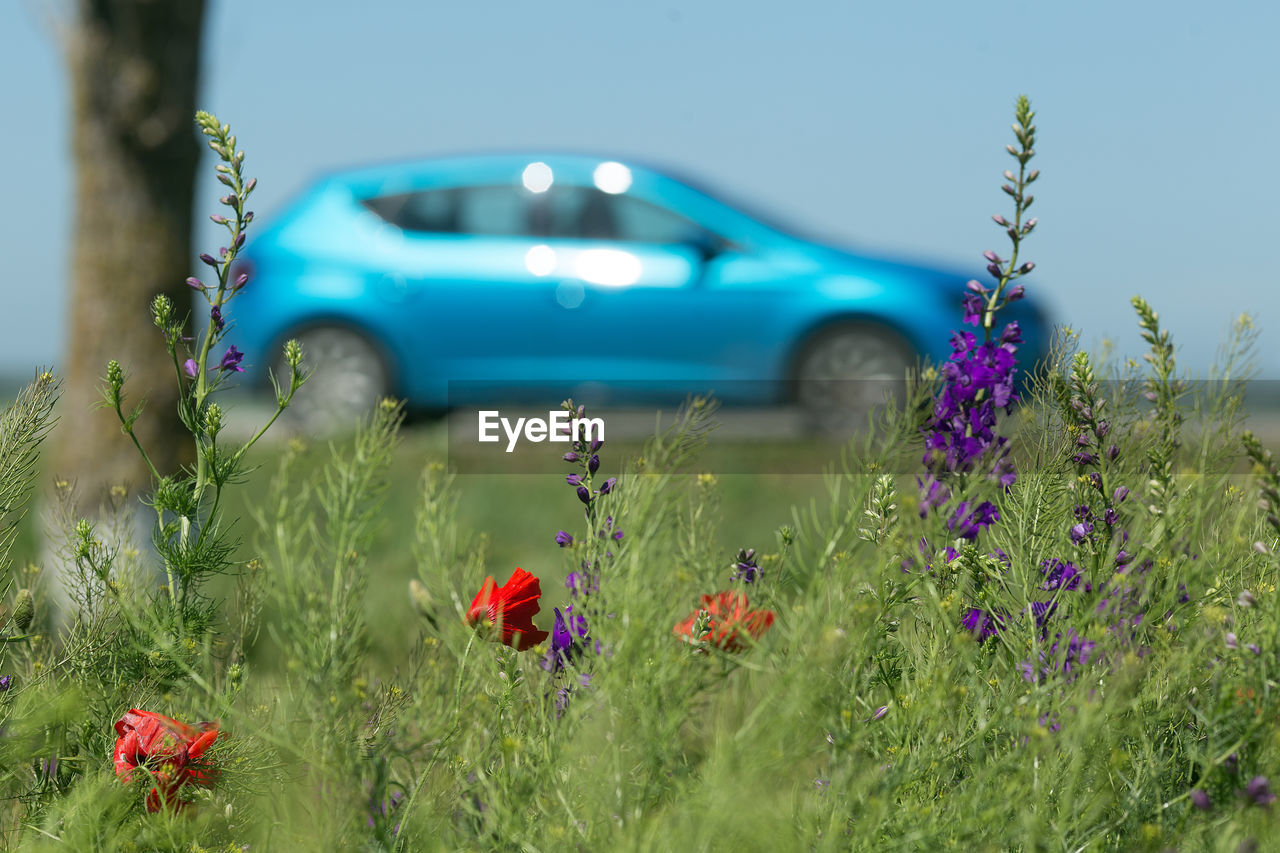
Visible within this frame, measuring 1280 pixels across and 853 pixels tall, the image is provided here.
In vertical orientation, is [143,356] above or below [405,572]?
above

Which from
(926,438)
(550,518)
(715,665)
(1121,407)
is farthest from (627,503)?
(550,518)

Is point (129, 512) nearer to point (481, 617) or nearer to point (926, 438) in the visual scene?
point (481, 617)

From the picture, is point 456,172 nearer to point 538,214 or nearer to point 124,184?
point 538,214

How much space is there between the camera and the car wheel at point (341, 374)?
8.62 m

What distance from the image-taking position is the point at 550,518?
6.15 metres

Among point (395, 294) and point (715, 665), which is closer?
point (715, 665)

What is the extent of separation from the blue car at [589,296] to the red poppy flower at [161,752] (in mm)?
6670

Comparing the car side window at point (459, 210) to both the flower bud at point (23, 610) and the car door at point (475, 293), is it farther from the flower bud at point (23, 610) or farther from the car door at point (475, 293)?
the flower bud at point (23, 610)

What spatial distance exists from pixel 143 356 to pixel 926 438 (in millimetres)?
3933

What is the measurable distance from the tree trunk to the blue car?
11.1ft

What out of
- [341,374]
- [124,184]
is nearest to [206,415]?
[124,184]

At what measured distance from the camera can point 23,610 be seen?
4.79ft

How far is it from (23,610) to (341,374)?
7.40 meters

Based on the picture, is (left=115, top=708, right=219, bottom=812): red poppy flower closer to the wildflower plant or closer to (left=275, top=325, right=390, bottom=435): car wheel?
the wildflower plant
